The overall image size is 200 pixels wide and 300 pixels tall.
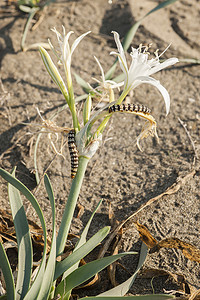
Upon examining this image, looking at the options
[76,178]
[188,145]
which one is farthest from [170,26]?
[76,178]

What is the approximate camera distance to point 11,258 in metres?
1.61

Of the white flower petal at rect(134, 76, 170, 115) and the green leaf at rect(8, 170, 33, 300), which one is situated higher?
the white flower petal at rect(134, 76, 170, 115)

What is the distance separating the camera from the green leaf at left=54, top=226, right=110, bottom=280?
1219mm

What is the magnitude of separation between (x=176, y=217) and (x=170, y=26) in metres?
1.77

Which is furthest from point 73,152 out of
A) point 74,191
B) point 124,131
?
point 124,131

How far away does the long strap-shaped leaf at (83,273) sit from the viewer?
121 centimetres

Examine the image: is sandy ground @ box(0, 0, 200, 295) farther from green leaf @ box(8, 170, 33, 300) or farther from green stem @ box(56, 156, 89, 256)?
green leaf @ box(8, 170, 33, 300)

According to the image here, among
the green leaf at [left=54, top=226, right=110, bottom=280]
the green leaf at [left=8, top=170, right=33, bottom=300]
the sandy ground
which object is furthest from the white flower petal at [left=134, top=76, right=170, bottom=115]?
the green leaf at [left=8, top=170, right=33, bottom=300]

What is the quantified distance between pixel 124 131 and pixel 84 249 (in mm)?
1150

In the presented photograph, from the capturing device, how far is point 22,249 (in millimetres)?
1300

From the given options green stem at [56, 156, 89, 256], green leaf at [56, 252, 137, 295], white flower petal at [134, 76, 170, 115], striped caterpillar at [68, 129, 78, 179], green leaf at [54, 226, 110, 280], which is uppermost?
white flower petal at [134, 76, 170, 115]

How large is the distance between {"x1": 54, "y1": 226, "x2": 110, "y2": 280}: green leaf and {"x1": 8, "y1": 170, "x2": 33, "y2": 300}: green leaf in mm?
105

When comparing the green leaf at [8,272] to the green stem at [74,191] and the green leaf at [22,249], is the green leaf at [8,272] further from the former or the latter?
the green stem at [74,191]

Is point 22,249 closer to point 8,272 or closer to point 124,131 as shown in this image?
point 8,272
